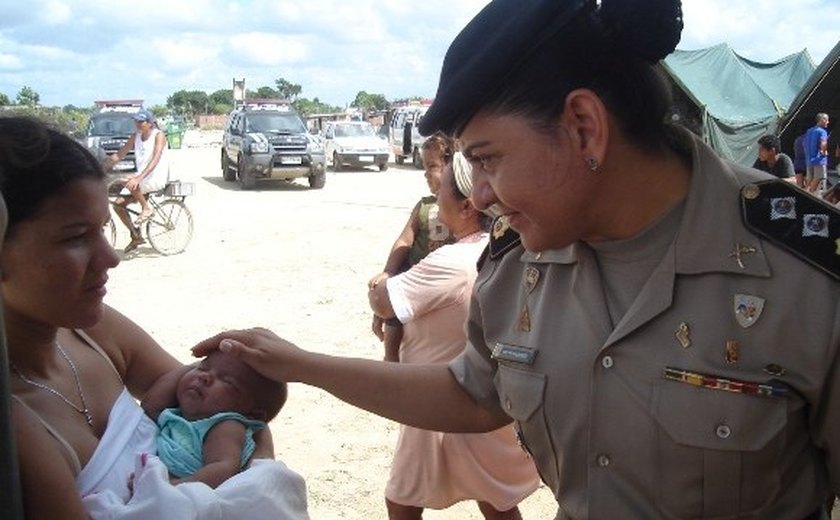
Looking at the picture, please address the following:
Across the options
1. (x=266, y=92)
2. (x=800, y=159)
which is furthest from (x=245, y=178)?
(x=266, y=92)

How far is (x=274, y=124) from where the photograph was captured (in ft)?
68.2

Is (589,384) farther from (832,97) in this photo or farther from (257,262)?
(832,97)

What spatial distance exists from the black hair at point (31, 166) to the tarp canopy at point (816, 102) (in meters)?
17.0

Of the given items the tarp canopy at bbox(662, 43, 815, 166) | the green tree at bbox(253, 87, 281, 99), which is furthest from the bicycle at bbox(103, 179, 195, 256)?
the green tree at bbox(253, 87, 281, 99)

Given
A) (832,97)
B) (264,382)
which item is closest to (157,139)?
(264,382)

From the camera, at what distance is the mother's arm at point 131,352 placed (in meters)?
1.97

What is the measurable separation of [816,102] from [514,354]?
1736 centimetres

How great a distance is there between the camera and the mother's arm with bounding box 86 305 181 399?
6.48 ft

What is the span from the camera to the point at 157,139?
34.7ft

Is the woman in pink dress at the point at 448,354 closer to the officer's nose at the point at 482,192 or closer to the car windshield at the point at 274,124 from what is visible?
the officer's nose at the point at 482,192

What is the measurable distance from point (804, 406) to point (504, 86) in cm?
84

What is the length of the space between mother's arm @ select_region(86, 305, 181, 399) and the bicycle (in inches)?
364

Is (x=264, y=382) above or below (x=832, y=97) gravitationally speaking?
below

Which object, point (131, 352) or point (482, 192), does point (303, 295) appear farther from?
point (482, 192)
